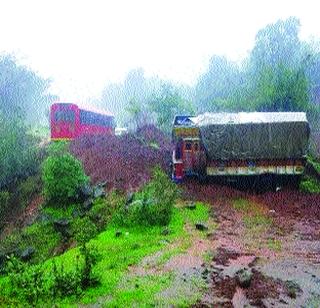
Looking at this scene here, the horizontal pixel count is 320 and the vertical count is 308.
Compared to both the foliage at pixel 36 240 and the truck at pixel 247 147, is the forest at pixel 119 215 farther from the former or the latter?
the truck at pixel 247 147

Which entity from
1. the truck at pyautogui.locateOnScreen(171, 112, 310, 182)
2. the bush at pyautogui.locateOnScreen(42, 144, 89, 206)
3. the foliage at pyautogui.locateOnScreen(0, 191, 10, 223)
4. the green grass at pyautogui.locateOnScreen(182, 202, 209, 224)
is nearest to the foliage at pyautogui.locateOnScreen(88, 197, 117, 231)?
the bush at pyautogui.locateOnScreen(42, 144, 89, 206)

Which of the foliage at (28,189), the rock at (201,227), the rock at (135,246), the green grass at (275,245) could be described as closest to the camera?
the rock at (135,246)

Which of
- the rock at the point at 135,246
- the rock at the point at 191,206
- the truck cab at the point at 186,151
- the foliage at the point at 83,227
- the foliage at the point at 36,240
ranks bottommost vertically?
the foliage at the point at 36,240

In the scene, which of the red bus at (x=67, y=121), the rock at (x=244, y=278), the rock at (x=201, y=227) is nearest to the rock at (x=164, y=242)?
the rock at (x=201, y=227)

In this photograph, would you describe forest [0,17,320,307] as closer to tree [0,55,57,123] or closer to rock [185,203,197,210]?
rock [185,203,197,210]

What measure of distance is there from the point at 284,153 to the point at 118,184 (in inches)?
315

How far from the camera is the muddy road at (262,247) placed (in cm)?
898

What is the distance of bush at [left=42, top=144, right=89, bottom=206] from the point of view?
63.1ft

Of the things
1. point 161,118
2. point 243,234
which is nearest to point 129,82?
point 161,118

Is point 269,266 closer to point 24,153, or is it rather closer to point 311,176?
point 311,176

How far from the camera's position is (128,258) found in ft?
37.1

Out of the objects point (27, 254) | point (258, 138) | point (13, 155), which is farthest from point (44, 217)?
point (258, 138)

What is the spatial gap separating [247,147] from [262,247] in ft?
29.0

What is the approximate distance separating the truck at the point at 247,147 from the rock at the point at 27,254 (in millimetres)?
8678
